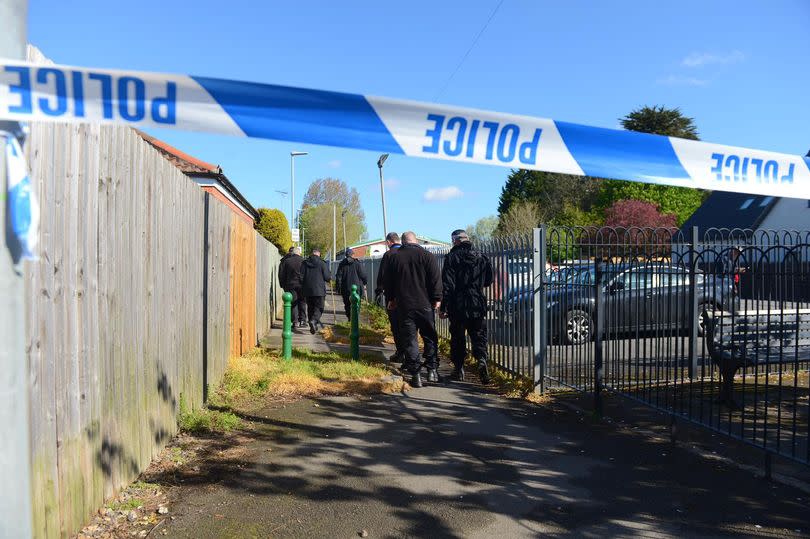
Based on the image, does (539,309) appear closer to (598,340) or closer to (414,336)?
(598,340)

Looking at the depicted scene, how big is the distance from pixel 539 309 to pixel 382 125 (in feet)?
16.2

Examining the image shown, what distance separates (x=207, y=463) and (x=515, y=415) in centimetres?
302

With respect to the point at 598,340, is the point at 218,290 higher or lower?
higher

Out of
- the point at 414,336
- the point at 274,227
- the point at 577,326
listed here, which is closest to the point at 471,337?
the point at 414,336

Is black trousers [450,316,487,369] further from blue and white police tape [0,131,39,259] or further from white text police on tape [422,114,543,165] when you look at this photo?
blue and white police tape [0,131,39,259]

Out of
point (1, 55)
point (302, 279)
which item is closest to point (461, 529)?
point (1, 55)

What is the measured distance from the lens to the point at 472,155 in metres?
2.85

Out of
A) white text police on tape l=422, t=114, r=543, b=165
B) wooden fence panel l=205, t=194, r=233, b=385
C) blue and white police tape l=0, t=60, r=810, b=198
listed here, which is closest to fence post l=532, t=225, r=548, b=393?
wooden fence panel l=205, t=194, r=233, b=385

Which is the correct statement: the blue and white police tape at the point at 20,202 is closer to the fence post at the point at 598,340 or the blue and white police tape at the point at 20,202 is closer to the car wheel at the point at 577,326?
the fence post at the point at 598,340

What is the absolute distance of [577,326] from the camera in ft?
24.5

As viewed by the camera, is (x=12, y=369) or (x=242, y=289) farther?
(x=242, y=289)

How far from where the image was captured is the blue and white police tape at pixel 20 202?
2.02 m

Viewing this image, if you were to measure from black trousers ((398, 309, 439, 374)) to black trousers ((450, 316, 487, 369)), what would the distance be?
0.99ft

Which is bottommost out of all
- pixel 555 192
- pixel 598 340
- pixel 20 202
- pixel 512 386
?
pixel 512 386
